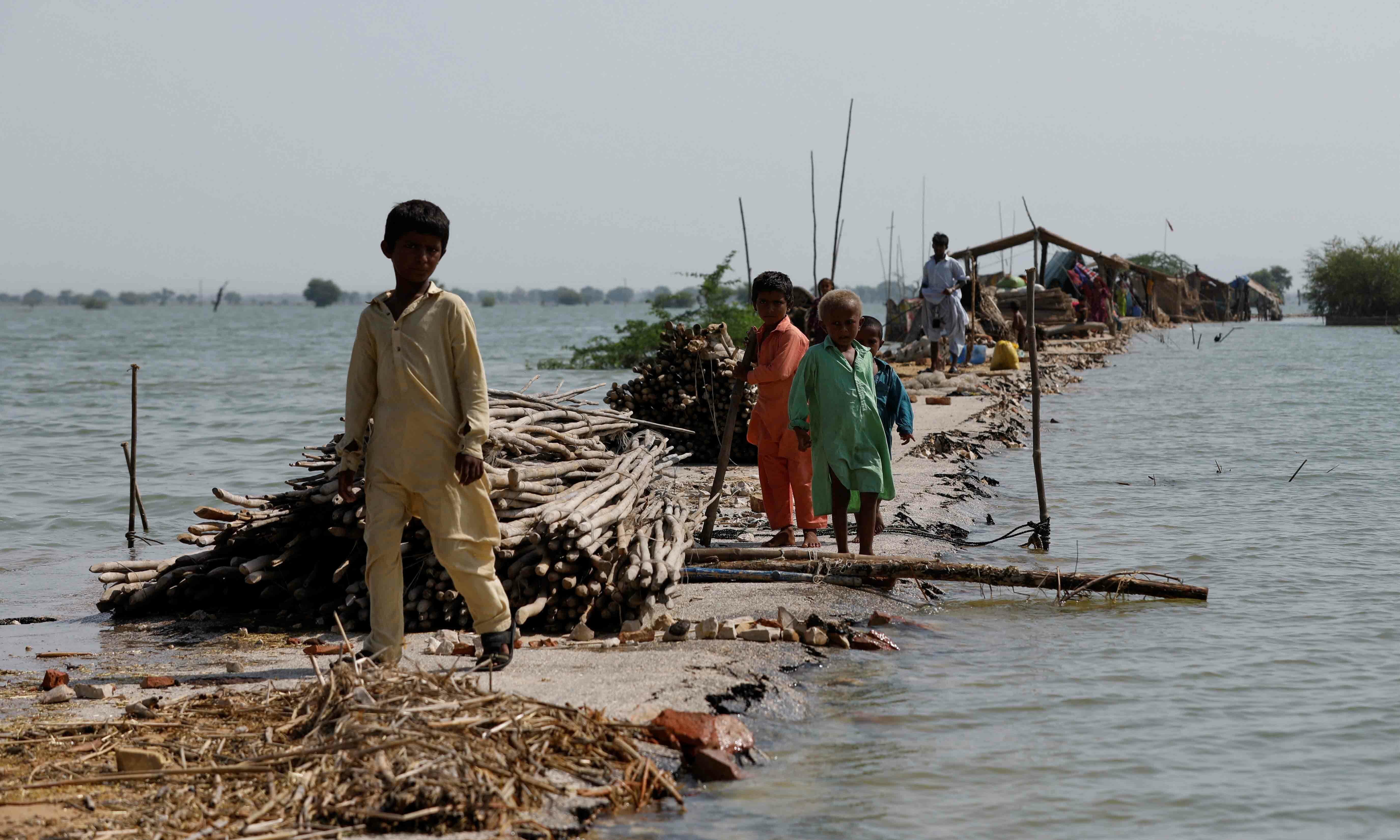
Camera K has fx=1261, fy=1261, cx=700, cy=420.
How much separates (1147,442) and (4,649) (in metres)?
12.6

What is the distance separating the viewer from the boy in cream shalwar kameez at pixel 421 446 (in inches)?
189

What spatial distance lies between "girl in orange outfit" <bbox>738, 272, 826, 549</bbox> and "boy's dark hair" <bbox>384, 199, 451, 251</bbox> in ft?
9.36

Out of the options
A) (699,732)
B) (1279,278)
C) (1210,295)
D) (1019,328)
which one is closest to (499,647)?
(699,732)

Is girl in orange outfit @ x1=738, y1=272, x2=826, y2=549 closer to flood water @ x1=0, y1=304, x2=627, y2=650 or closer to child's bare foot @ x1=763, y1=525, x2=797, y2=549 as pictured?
child's bare foot @ x1=763, y1=525, x2=797, y2=549

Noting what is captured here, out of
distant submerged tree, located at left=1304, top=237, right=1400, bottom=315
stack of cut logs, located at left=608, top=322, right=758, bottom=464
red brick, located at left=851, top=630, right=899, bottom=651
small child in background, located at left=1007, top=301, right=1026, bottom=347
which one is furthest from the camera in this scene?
distant submerged tree, located at left=1304, top=237, right=1400, bottom=315

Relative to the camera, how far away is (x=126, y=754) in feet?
12.2

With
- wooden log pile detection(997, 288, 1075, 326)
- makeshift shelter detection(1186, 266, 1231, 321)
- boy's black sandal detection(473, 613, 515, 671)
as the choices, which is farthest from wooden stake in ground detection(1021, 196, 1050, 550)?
makeshift shelter detection(1186, 266, 1231, 321)

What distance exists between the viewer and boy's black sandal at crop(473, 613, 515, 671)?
496 cm

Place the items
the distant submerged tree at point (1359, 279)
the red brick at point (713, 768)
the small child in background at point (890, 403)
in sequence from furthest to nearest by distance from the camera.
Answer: the distant submerged tree at point (1359, 279) < the small child in background at point (890, 403) < the red brick at point (713, 768)

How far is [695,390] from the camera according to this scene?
11.6m

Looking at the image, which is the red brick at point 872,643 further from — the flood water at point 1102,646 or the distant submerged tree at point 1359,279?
the distant submerged tree at point 1359,279

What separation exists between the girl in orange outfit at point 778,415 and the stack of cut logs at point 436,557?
70 centimetres

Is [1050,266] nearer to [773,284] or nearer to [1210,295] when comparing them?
[1210,295]

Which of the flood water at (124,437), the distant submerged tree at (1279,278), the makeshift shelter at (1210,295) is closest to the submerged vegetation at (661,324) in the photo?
the flood water at (124,437)
